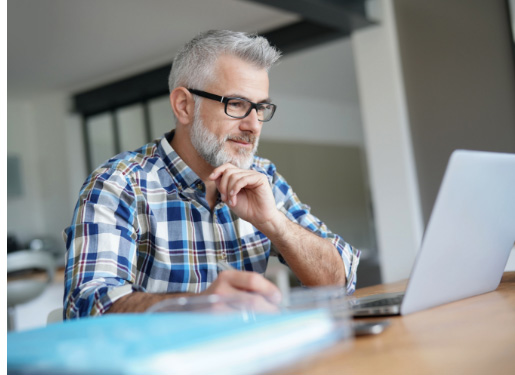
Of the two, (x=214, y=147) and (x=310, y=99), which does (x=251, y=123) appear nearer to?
(x=214, y=147)

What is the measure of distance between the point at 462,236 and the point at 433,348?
13.1 inches

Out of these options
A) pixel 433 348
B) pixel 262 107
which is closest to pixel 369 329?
pixel 433 348

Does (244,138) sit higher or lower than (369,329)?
higher

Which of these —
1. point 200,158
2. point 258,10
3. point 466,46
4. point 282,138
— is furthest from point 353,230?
point 200,158

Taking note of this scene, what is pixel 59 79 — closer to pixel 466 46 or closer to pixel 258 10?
pixel 258 10

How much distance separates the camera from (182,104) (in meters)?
1.73

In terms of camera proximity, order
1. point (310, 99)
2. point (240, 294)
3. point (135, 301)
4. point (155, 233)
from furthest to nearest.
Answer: point (310, 99)
point (155, 233)
point (135, 301)
point (240, 294)

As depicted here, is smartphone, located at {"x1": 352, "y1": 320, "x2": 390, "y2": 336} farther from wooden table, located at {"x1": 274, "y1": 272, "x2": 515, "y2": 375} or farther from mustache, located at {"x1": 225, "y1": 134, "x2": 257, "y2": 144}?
mustache, located at {"x1": 225, "y1": 134, "x2": 257, "y2": 144}

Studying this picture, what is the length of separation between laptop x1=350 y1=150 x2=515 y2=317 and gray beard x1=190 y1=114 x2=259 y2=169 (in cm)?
65

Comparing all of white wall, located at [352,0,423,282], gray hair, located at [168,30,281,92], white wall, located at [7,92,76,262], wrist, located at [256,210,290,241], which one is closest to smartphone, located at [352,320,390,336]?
wrist, located at [256,210,290,241]

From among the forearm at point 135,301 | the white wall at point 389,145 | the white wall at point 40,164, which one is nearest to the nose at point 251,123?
the forearm at point 135,301

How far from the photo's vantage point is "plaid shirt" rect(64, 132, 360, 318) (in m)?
1.19

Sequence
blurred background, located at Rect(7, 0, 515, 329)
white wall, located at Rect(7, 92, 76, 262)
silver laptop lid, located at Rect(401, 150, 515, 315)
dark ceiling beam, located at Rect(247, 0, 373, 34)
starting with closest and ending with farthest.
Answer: silver laptop lid, located at Rect(401, 150, 515, 315) < dark ceiling beam, located at Rect(247, 0, 373, 34) < blurred background, located at Rect(7, 0, 515, 329) < white wall, located at Rect(7, 92, 76, 262)

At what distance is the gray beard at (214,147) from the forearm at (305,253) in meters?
0.26
